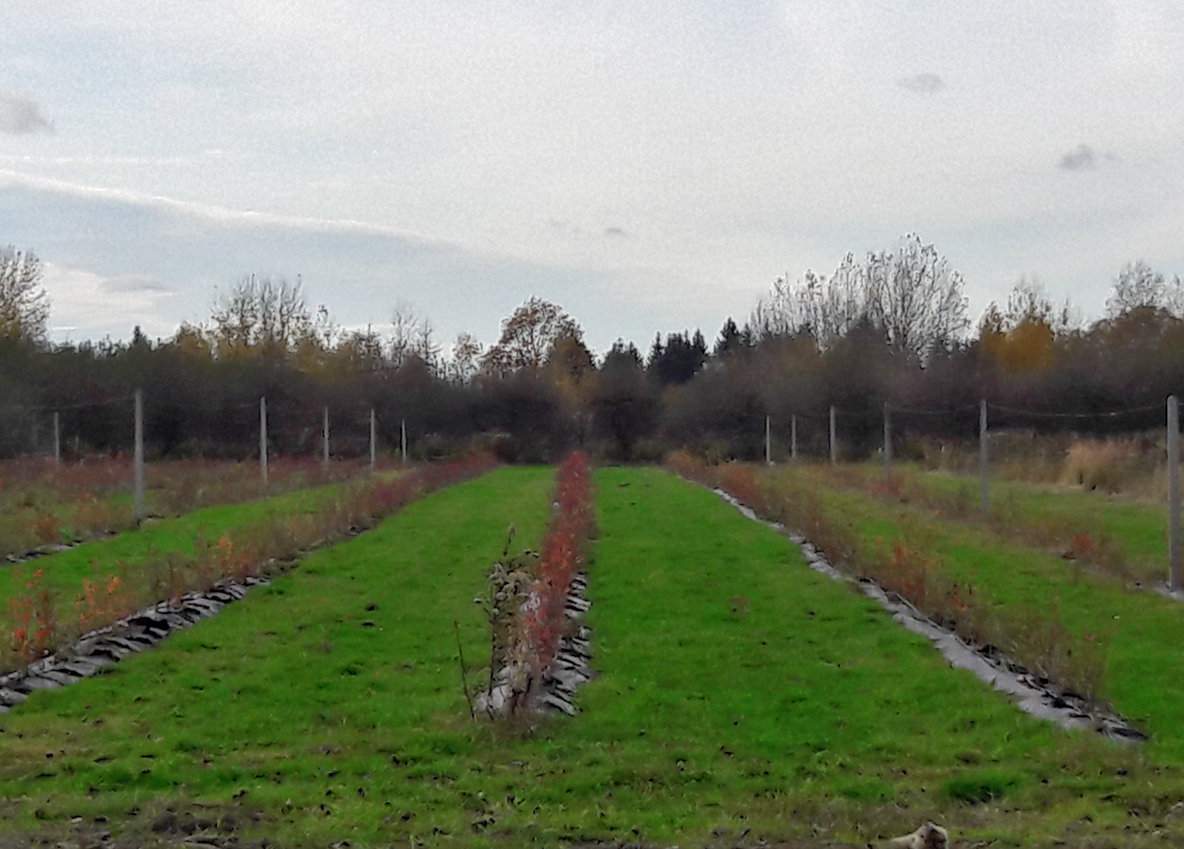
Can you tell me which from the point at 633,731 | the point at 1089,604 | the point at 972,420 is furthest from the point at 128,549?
the point at 972,420

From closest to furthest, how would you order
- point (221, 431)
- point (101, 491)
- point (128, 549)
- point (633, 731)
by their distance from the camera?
point (633, 731) < point (128, 549) < point (101, 491) < point (221, 431)

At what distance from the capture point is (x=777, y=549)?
66.1 ft

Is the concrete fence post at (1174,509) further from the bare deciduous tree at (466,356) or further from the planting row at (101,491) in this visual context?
the bare deciduous tree at (466,356)

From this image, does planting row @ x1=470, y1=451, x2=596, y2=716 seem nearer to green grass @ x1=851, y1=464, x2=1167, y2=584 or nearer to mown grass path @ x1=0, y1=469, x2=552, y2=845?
mown grass path @ x1=0, y1=469, x2=552, y2=845

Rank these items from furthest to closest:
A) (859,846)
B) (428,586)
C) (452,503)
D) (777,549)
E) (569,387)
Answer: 1. (569,387)
2. (452,503)
3. (777,549)
4. (428,586)
5. (859,846)

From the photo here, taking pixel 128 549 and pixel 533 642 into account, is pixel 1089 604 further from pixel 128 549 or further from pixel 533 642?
pixel 128 549

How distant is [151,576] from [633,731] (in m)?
7.89

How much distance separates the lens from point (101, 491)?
1178 inches

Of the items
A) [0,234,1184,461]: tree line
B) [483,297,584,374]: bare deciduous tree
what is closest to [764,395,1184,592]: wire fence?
[0,234,1184,461]: tree line

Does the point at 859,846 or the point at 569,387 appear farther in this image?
the point at 569,387

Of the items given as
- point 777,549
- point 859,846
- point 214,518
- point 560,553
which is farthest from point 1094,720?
point 214,518

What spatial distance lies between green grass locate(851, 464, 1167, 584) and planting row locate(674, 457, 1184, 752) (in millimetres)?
558

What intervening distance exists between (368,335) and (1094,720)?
7603cm

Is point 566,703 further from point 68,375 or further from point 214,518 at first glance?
point 68,375
